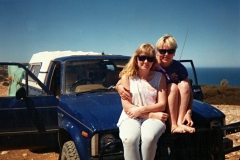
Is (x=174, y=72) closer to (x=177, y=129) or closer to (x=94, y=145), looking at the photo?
(x=177, y=129)

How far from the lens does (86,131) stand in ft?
10.1

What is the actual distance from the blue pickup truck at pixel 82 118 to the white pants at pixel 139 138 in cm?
11

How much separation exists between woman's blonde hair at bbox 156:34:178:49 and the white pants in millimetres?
979

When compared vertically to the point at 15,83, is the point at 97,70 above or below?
above

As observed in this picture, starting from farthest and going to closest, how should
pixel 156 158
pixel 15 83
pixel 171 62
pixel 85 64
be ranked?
pixel 15 83 < pixel 85 64 < pixel 171 62 < pixel 156 158

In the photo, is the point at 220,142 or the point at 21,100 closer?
the point at 220,142

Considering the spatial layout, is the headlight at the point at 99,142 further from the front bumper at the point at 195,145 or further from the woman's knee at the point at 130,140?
the woman's knee at the point at 130,140

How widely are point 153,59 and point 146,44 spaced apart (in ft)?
0.62

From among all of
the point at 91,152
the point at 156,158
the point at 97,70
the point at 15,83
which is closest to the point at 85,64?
the point at 97,70

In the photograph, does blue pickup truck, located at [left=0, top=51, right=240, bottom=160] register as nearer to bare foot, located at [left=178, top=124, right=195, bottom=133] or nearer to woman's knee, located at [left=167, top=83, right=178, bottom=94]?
bare foot, located at [left=178, top=124, right=195, bottom=133]

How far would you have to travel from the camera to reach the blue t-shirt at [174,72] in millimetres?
3385

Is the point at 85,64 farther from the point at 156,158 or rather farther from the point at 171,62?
the point at 156,158

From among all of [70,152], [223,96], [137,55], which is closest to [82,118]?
[70,152]

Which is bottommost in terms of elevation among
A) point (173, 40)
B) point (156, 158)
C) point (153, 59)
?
point (156, 158)
